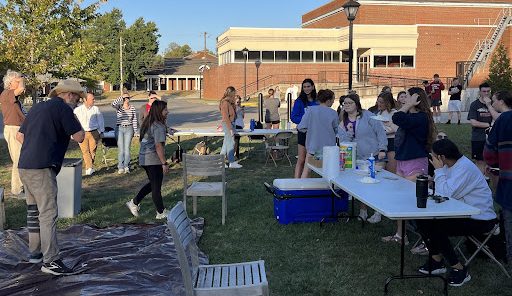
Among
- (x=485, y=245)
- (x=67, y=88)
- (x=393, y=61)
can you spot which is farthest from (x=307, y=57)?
(x=67, y=88)

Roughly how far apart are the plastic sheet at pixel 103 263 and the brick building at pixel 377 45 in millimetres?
38124

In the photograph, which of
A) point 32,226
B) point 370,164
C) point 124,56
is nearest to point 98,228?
point 32,226

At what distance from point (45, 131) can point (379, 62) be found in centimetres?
4145

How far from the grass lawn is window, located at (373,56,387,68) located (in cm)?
3573

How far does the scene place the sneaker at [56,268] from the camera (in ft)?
17.2

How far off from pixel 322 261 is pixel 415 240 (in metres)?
1.44

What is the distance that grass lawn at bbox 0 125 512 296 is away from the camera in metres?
5.11

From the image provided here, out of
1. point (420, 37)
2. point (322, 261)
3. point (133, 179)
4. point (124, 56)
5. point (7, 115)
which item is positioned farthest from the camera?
point (124, 56)

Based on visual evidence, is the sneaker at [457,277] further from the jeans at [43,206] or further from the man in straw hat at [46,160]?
the jeans at [43,206]

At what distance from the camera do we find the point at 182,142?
1700 cm

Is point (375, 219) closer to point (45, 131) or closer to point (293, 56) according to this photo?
point (45, 131)

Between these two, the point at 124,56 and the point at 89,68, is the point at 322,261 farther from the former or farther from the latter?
the point at 124,56

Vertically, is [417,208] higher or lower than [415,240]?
higher

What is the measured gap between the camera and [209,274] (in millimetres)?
4234
